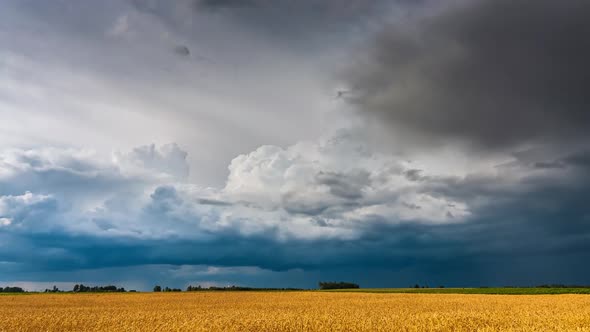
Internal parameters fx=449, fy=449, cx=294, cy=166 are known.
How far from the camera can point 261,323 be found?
2969cm

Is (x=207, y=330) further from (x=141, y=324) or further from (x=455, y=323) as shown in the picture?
(x=455, y=323)

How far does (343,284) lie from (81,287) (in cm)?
9948

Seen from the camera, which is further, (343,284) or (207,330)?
(343,284)

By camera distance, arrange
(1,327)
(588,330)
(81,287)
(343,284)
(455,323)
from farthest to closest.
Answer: (343,284), (81,287), (1,327), (455,323), (588,330)

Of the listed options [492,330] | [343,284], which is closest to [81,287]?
[343,284]

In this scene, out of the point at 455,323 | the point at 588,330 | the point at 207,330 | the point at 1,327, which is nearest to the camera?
the point at 588,330

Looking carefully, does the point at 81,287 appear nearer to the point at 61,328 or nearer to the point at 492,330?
the point at 61,328

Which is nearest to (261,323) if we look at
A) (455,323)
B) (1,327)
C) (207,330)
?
(207,330)

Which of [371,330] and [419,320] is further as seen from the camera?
[419,320]

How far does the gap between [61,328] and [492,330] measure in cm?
2725

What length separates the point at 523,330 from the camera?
24094 mm

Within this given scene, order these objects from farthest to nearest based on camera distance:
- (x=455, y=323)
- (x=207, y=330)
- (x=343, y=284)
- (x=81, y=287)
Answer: (x=343, y=284), (x=81, y=287), (x=455, y=323), (x=207, y=330)

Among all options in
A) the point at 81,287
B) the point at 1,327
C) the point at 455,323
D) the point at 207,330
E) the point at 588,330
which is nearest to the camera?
the point at 588,330

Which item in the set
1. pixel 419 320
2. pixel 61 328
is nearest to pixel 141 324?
pixel 61 328
